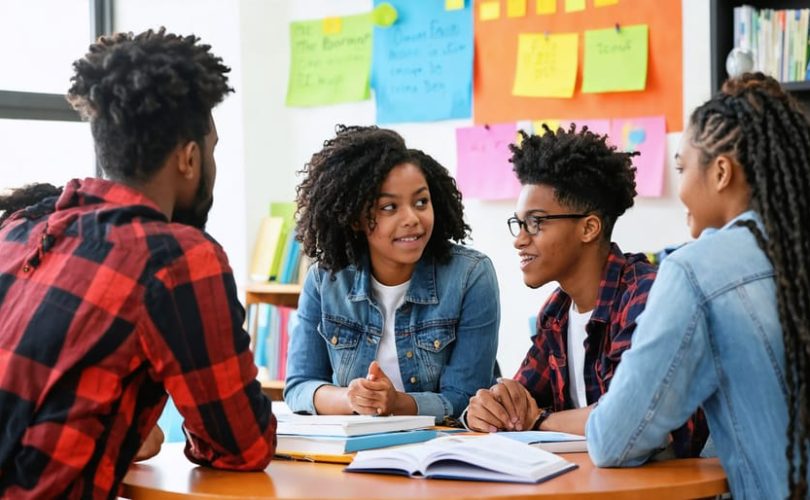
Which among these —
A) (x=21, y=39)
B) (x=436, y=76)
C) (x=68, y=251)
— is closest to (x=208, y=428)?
(x=68, y=251)

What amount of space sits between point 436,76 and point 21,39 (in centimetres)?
163

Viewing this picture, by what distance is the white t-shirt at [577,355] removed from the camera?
2.24m

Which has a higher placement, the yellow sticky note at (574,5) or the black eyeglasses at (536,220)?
the yellow sticky note at (574,5)

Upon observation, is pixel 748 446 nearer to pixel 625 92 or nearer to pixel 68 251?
pixel 68 251

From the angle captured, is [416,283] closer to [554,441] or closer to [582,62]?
[554,441]

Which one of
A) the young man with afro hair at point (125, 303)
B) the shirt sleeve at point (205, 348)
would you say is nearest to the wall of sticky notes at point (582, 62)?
the young man with afro hair at point (125, 303)

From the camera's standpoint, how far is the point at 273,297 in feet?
13.6

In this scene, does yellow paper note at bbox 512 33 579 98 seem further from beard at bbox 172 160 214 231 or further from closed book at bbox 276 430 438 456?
beard at bbox 172 160 214 231

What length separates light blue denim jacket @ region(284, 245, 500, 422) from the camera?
238cm

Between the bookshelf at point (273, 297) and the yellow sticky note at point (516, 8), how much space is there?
126cm

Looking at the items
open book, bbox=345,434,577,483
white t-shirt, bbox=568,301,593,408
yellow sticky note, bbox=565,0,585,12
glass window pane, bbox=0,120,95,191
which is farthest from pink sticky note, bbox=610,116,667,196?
glass window pane, bbox=0,120,95,191

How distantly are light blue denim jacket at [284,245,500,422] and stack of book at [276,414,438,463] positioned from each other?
44 centimetres

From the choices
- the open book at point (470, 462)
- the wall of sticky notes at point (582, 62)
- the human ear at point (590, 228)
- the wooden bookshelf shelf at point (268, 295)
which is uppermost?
the wall of sticky notes at point (582, 62)

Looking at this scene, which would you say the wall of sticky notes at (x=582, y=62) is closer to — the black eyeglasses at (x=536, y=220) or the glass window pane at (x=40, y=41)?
the black eyeglasses at (x=536, y=220)
